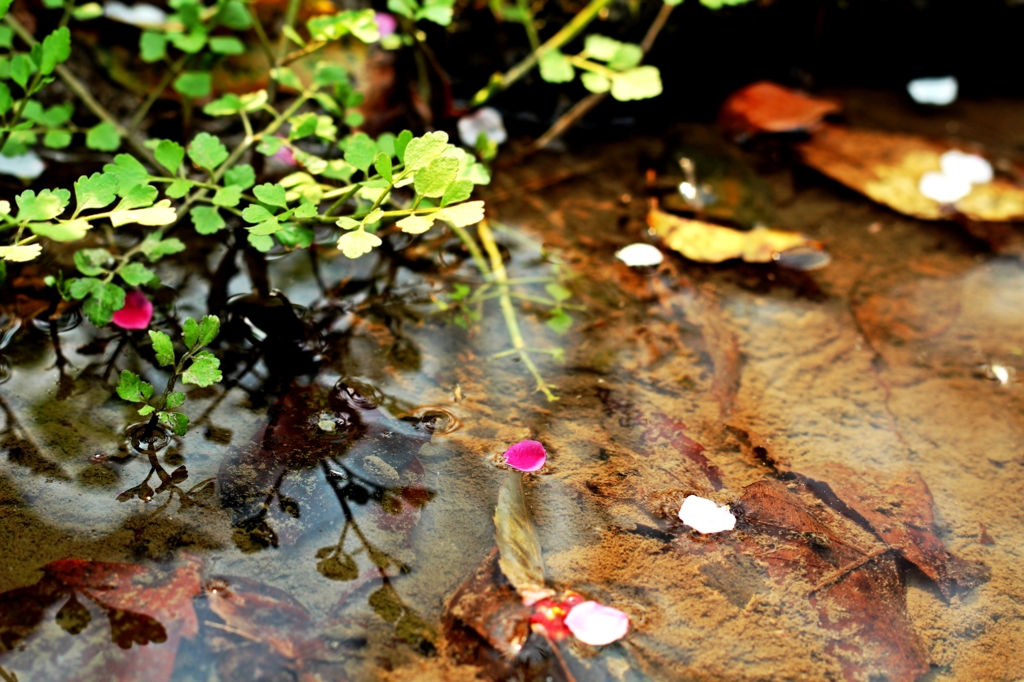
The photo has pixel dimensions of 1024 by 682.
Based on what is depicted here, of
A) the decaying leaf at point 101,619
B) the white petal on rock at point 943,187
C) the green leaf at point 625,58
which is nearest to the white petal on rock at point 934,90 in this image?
the white petal on rock at point 943,187

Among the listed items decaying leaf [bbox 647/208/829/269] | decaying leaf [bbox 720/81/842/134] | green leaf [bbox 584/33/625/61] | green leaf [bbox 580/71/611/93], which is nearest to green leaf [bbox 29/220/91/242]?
green leaf [bbox 580/71/611/93]

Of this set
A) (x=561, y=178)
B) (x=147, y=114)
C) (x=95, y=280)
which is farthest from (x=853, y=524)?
(x=147, y=114)

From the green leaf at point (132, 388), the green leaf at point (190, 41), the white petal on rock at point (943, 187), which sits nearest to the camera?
the green leaf at point (132, 388)

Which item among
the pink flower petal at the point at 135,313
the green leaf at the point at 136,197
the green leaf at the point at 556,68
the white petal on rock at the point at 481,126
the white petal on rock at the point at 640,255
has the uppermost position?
the green leaf at the point at 136,197

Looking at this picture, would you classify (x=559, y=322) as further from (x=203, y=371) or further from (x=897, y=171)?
(x=897, y=171)

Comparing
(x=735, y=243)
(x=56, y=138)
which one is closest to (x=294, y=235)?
(x=56, y=138)

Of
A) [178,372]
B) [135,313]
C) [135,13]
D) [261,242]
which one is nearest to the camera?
[178,372]

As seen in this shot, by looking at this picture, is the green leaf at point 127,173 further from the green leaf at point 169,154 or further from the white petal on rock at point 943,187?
the white petal on rock at point 943,187
